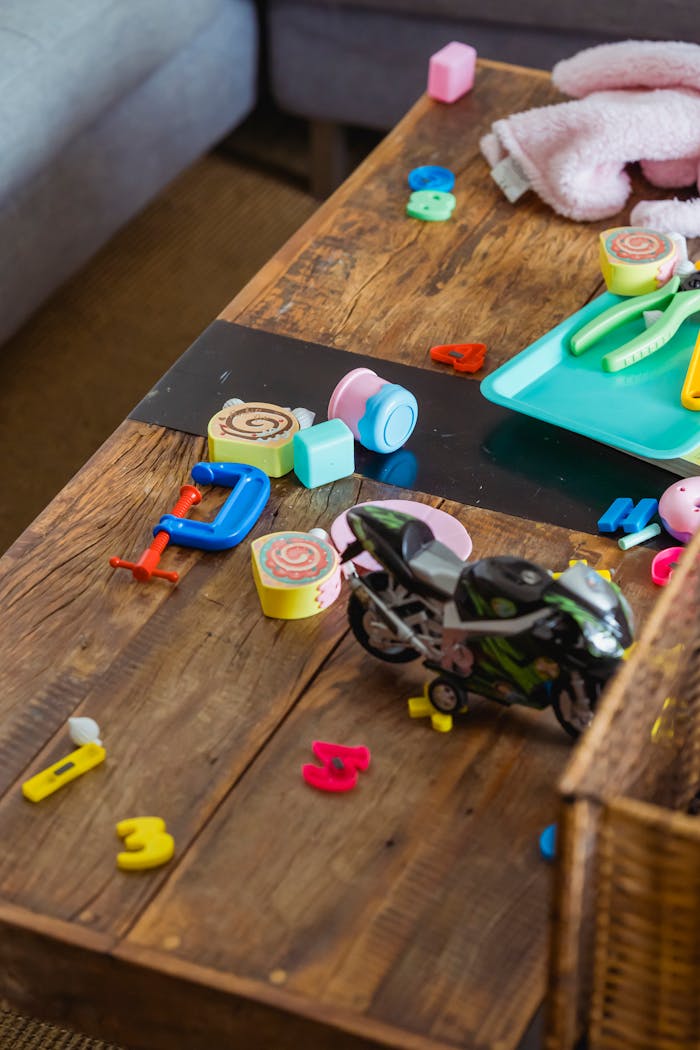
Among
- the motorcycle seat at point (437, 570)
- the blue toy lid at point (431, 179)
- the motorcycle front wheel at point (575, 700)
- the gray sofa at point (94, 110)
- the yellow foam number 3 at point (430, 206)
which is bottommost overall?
the gray sofa at point (94, 110)

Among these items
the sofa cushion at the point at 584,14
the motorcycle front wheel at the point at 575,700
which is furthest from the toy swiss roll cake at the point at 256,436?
the sofa cushion at the point at 584,14

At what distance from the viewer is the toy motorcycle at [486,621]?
2.68 feet

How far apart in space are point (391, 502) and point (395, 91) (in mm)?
1261

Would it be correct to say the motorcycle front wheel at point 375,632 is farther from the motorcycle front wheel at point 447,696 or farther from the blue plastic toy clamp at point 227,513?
the blue plastic toy clamp at point 227,513

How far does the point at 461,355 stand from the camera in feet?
4.05

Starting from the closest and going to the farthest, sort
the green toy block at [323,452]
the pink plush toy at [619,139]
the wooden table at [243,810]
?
the wooden table at [243,810]
the green toy block at [323,452]
the pink plush toy at [619,139]

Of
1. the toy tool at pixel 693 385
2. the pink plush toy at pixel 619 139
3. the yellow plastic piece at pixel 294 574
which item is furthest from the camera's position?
the pink plush toy at pixel 619 139

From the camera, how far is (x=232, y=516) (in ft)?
3.45

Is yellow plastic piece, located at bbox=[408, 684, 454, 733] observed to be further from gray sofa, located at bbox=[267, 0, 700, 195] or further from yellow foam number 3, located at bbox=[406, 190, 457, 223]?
gray sofa, located at bbox=[267, 0, 700, 195]

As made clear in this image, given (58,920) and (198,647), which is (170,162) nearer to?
(198,647)

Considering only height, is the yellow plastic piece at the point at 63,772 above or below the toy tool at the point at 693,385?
below

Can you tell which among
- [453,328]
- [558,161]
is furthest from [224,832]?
[558,161]

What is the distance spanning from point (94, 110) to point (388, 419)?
37.8 inches

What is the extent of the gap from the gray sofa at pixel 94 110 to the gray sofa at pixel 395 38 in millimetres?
91
